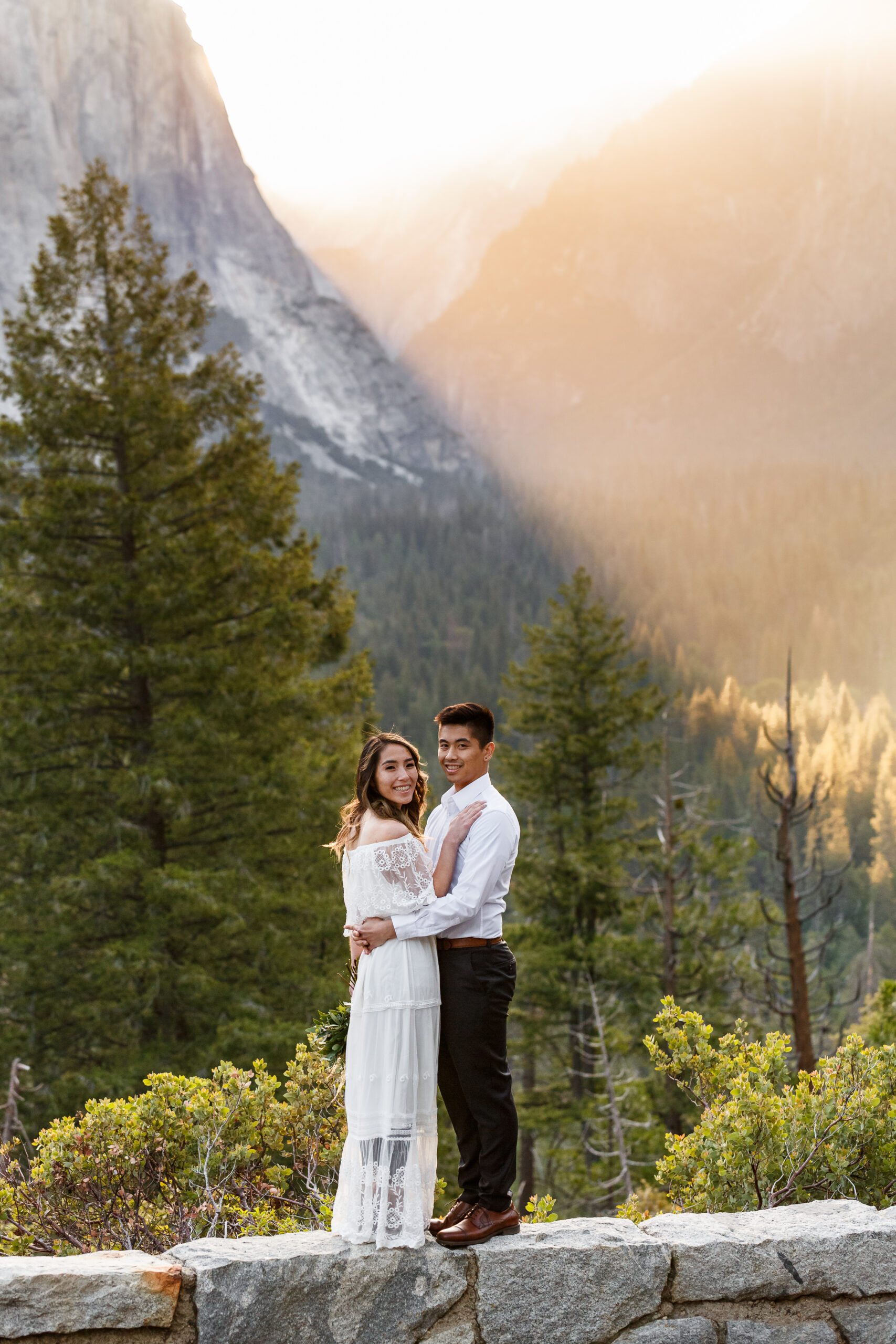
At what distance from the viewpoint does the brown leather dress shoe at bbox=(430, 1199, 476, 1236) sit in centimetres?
380

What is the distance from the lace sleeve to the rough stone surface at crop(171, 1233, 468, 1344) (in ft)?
3.89

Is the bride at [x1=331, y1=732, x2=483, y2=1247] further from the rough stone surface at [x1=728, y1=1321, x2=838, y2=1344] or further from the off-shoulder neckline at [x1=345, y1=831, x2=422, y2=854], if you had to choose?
the rough stone surface at [x1=728, y1=1321, x2=838, y2=1344]

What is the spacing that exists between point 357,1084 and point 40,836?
9.39m

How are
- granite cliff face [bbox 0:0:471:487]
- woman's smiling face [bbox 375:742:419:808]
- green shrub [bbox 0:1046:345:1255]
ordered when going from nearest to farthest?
woman's smiling face [bbox 375:742:419:808] → green shrub [bbox 0:1046:345:1255] → granite cliff face [bbox 0:0:471:487]

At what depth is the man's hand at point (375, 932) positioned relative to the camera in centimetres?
368

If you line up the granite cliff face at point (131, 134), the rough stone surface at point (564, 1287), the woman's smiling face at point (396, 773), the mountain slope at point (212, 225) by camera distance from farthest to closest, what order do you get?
the granite cliff face at point (131, 134)
the mountain slope at point (212, 225)
the woman's smiling face at point (396, 773)
the rough stone surface at point (564, 1287)

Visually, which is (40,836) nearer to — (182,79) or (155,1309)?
(155,1309)

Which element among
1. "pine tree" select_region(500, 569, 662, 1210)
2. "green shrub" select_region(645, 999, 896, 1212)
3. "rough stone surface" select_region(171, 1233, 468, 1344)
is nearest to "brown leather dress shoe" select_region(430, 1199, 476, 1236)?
"rough stone surface" select_region(171, 1233, 468, 1344)

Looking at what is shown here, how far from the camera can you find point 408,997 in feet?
12.0

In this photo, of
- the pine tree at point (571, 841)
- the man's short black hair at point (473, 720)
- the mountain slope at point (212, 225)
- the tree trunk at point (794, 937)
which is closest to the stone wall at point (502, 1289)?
the man's short black hair at point (473, 720)

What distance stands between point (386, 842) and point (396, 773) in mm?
263

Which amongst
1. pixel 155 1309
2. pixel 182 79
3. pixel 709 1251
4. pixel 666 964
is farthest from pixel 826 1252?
pixel 182 79

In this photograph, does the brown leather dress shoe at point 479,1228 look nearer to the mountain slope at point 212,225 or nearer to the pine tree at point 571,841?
the pine tree at point 571,841

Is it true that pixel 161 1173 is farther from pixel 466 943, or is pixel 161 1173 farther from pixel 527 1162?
pixel 527 1162
